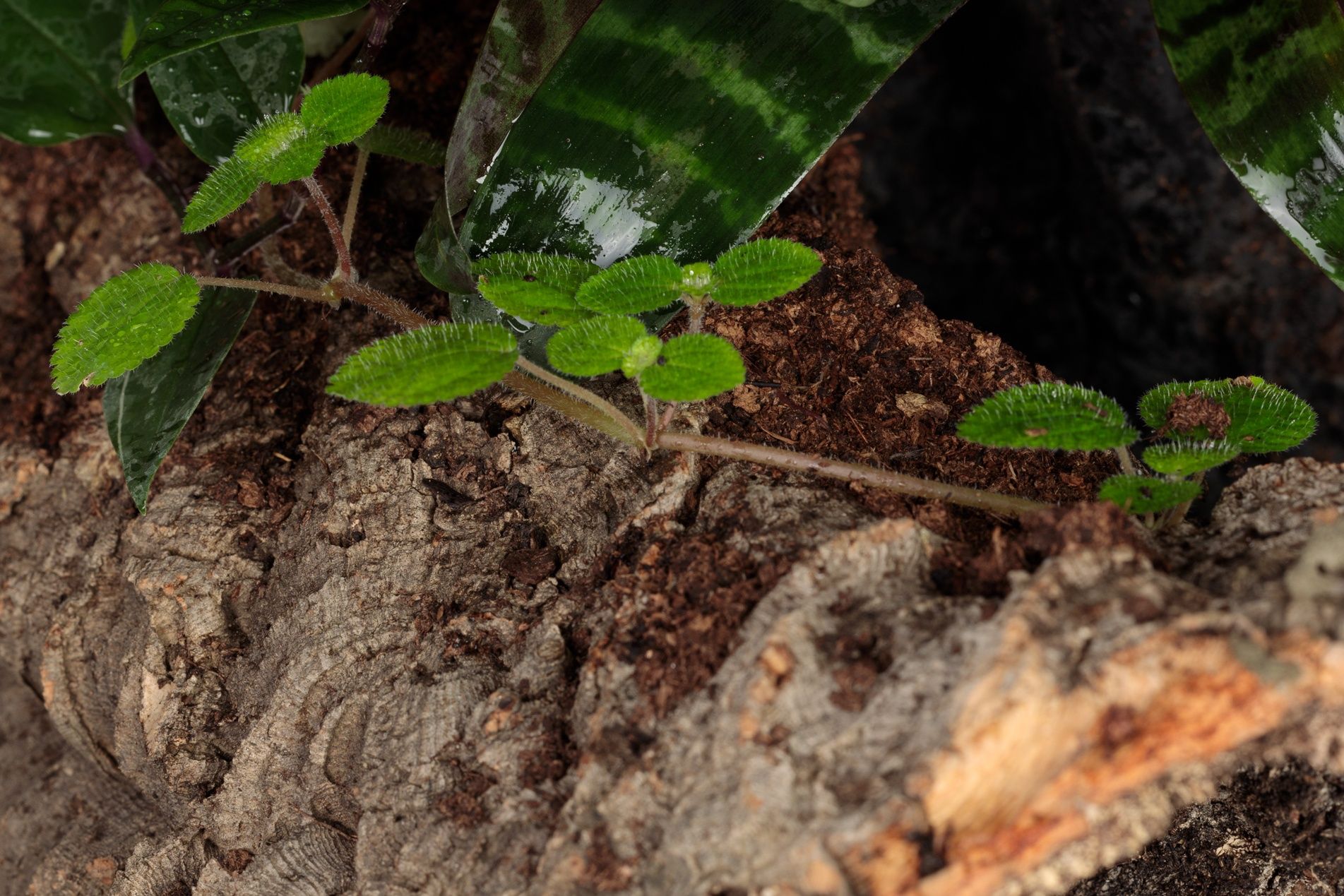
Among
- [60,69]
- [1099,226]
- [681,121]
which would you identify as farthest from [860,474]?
[60,69]

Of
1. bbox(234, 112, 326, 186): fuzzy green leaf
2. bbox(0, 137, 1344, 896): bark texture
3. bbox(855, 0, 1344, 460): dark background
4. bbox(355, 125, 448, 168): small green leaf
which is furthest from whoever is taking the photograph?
bbox(855, 0, 1344, 460): dark background

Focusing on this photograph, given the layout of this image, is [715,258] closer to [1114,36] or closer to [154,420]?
[154,420]

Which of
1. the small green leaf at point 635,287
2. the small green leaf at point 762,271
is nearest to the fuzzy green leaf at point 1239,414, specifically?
the small green leaf at point 762,271

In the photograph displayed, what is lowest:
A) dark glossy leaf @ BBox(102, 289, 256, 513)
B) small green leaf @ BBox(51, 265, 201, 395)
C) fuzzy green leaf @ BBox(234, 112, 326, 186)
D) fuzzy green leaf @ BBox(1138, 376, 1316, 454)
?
dark glossy leaf @ BBox(102, 289, 256, 513)

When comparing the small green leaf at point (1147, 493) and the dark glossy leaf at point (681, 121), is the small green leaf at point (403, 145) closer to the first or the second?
the dark glossy leaf at point (681, 121)

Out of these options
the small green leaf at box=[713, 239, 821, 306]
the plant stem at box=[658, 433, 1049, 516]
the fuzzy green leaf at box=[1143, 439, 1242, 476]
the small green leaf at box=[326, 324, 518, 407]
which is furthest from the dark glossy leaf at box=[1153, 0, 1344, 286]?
the small green leaf at box=[326, 324, 518, 407]

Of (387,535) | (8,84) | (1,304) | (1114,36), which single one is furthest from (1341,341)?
(1,304)

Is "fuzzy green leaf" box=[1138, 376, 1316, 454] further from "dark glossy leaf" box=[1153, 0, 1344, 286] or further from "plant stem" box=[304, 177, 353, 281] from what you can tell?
"plant stem" box=[304, 177, 353, 281]
